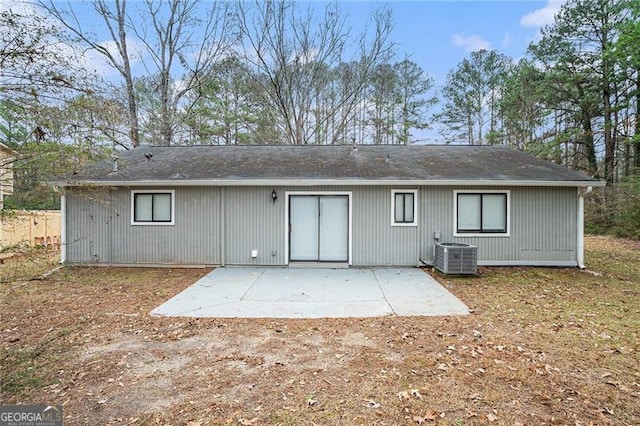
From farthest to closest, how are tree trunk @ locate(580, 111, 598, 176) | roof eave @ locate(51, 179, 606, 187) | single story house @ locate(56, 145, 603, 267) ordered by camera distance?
tree trunk @ locate(580, 111, 598, 176)
single story house @ locate(56, 145, 603, 267)
roof eave @ locate(51, 179, 606, 187)

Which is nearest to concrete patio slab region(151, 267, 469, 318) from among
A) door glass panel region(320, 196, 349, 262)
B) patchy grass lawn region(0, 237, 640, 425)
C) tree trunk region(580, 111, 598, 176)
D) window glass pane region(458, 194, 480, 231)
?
patchy grass lawn region(0, 237, 640, 425)

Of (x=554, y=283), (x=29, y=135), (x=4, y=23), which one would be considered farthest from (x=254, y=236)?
(x=554, y=283)

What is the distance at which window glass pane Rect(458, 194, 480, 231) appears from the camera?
328 inches

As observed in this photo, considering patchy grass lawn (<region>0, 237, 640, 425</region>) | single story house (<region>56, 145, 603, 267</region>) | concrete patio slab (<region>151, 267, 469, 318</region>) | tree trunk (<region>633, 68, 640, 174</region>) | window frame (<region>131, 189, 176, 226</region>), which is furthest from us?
tree trunk (<region>633, 68, 640, 174</region>)

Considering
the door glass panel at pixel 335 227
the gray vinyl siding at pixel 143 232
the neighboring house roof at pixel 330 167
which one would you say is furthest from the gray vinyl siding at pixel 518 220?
the gray vinyl siding at pixel 143 232

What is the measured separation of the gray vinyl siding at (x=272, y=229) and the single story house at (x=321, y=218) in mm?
25

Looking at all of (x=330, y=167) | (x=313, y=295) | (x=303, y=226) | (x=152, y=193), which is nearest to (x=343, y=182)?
(x=330, y=167)

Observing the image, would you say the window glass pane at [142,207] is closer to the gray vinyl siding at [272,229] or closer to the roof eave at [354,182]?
the gray vinyl siding at [272,229]

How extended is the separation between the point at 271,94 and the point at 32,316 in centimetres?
1533

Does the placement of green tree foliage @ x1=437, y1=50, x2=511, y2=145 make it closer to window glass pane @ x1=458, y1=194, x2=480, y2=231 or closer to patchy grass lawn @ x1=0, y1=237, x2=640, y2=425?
window glass pane @ x1=458, y1=194, x2=480, y2=231

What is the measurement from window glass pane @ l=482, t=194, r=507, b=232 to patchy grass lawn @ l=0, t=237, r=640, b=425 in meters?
2.67

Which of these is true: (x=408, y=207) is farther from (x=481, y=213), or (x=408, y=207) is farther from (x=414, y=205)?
(x=481, y=213)

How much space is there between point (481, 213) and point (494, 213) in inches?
12.7

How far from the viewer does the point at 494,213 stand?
8336mm
